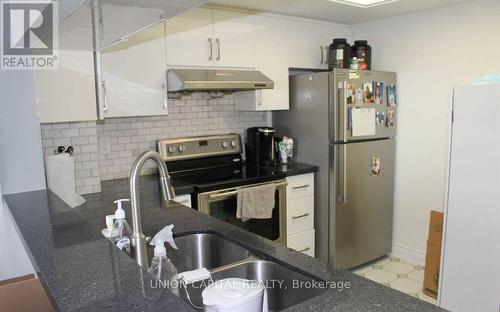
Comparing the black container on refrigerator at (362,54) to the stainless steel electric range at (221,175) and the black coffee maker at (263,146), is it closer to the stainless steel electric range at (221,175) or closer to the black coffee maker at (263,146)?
the black coffee maker at (263,146)

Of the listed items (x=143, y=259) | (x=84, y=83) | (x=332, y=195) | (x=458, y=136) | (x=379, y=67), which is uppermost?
(x=379, y=67)

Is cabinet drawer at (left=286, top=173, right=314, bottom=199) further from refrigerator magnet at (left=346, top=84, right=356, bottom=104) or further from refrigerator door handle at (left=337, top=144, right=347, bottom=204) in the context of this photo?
refrigerator magnet at (left=346, top=84, right=356, bottom=104)

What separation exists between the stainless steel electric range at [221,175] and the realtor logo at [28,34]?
1131 millimetres

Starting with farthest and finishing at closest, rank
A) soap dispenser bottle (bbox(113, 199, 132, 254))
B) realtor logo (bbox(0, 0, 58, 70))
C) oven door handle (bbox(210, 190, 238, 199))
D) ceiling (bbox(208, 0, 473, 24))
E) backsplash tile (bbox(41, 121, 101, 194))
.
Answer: ceiling (bbox(208, 0, 473, 24)), oven door handle (bbox(210, 190, 238, 199)), backsplash tile (bbox(41, 121, 101, 194)), soap dispenser bottle (bbox(113, 199, 132, 254)), realtor logo (bbox(0, 0, 58, 70))

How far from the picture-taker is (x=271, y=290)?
1.30 metres

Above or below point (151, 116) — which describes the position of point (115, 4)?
above

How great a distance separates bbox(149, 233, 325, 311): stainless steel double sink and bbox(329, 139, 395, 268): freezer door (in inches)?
65.2

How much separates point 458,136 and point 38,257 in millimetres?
2261

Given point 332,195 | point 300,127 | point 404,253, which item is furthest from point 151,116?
point 404,253

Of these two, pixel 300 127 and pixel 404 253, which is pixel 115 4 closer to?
pixel 300 127

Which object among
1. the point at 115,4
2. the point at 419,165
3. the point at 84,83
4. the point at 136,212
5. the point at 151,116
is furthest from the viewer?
the point at 419,165

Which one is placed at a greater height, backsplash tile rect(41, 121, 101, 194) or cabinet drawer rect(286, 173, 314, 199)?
backsplash tile rect(41, 121, 101, 194)

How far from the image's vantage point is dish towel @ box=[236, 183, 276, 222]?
8.91 feet

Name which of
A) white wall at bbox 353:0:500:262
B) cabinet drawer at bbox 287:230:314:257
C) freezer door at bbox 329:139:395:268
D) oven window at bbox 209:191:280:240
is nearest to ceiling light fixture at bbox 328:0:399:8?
white wall at bbox 353:0:500:262
